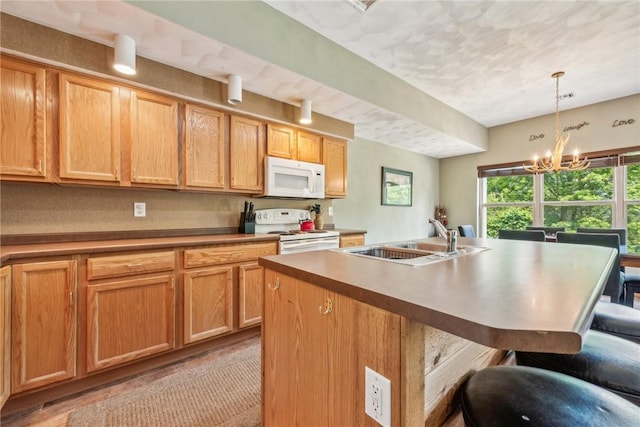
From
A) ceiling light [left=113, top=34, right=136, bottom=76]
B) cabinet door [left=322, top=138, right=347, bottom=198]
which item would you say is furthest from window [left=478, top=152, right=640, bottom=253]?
ceiling light [left=113, top=34, right=136, bottom=76]

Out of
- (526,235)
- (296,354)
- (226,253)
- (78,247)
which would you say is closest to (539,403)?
(296,354)

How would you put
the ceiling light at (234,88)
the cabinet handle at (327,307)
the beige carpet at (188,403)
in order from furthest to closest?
1. the ceiling light at (234,88)
2. the beige carpet at (188,403)
3. the cabinet handle at (327,307)

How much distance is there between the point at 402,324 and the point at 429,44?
277 centimetres

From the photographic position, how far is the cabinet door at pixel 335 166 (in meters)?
3.49

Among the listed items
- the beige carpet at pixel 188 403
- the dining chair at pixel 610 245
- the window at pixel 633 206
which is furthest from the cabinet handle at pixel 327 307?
the window at pixel 633 206

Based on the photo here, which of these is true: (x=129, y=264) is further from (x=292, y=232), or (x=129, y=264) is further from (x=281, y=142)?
(x=281, y=142)

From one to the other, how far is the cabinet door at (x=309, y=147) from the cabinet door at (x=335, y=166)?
75 mm

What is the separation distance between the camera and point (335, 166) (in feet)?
11.8

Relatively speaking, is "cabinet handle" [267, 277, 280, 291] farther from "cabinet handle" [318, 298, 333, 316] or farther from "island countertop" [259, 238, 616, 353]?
"cabinet handle" [318, 298, 333, 316]

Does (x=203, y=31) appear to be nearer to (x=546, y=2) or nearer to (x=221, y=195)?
(x=221, y=195)

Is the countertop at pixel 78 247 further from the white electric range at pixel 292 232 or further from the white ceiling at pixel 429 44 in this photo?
the white ceiling at pixel 429 44

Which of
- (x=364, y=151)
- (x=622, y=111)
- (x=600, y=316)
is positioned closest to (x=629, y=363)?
(x=600, y=316)

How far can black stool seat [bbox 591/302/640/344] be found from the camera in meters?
1.24

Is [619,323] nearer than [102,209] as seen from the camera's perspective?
Yes
